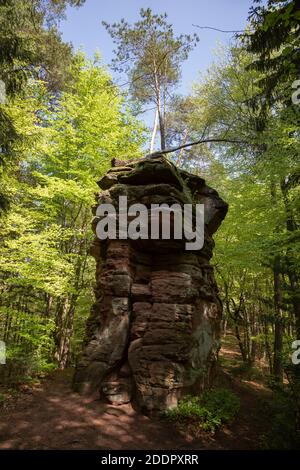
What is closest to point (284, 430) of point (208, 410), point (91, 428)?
point (208, 410)


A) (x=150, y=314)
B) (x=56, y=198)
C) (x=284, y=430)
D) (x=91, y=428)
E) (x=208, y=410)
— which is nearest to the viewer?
(x=284, y=430)

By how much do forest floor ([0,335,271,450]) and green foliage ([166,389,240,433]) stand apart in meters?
0.20

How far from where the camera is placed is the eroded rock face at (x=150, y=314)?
769cm

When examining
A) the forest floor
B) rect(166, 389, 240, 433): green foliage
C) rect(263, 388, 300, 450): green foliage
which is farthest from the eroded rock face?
rect(263, 388, 300, 450): green foliage

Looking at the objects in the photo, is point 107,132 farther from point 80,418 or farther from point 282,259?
point 80,418

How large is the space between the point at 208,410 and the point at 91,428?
2.97 metres

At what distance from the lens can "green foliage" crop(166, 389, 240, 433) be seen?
23.3 ft

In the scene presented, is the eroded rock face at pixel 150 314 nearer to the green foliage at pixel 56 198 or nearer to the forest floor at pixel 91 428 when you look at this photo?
the forest floor at pixel 91 428

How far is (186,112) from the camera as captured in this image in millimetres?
20375

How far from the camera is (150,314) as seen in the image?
8312mm

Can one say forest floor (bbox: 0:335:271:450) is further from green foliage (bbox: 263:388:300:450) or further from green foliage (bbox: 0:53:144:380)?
green foliage (bbox: 0:53:144:380)

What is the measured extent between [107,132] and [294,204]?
8168 mm

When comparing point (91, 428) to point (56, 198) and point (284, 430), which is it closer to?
point (284, 430)

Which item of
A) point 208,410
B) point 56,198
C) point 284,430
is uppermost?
point 56,198
